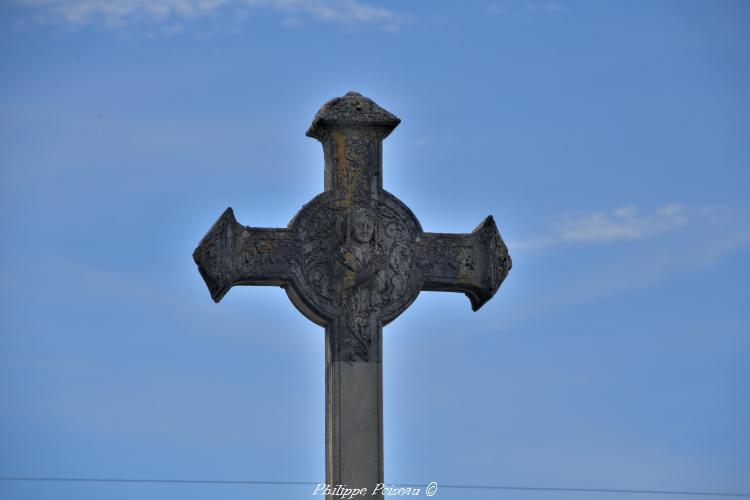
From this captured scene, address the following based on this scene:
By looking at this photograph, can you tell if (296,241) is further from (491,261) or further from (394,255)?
(491,261)

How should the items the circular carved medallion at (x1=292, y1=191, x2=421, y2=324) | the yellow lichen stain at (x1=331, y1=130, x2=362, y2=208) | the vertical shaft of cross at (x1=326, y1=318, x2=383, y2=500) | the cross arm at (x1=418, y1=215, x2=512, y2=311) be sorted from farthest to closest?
1. the cross arm at (x1=418, y1=215, x2=512, y2=311)
2. the yellow lichen stain at (x1=331, y1=130, x2=362, y2=208)
3. the circular carved medallion at (x1=292, y1=191, x2=421, y2=324)
4. the vertical shaft of cross at (x1=326, y1=318, x2=383, y2=500)

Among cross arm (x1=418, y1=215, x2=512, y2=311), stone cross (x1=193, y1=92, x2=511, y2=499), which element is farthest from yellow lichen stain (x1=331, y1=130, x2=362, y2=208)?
cross arm (x1=418, y1=215, x2=512, y2=311)

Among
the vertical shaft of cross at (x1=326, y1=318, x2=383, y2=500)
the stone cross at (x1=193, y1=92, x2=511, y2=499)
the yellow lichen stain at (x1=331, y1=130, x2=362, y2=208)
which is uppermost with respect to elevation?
the yellow lichen stain at (x1=331, y1=130, x2=362, y2=208)

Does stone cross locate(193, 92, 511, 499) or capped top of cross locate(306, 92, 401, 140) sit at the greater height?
capped top of cross locate(306, 92, 401, 140)

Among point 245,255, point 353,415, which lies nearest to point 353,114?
point 245,255

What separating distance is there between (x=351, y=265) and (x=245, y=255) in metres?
0.81

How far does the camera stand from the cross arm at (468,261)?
12.0m

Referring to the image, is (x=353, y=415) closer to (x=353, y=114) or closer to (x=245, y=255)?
(x=245, y=255)

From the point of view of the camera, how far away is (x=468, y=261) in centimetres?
1212

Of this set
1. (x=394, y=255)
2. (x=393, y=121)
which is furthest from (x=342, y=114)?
(x=394, y=255)

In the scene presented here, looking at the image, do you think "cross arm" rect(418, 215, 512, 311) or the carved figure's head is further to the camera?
"cross arm" rect(418, 215, 512, 311)

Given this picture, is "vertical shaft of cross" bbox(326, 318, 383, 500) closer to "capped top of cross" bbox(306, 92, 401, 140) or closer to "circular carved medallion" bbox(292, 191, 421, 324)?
"circular carved medallion" bbox(292, 191, 421, 324)

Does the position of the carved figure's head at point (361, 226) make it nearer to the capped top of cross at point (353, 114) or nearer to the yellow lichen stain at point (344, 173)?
the yellow lichen stain at point (344, 173)

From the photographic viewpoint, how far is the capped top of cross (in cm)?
1180
